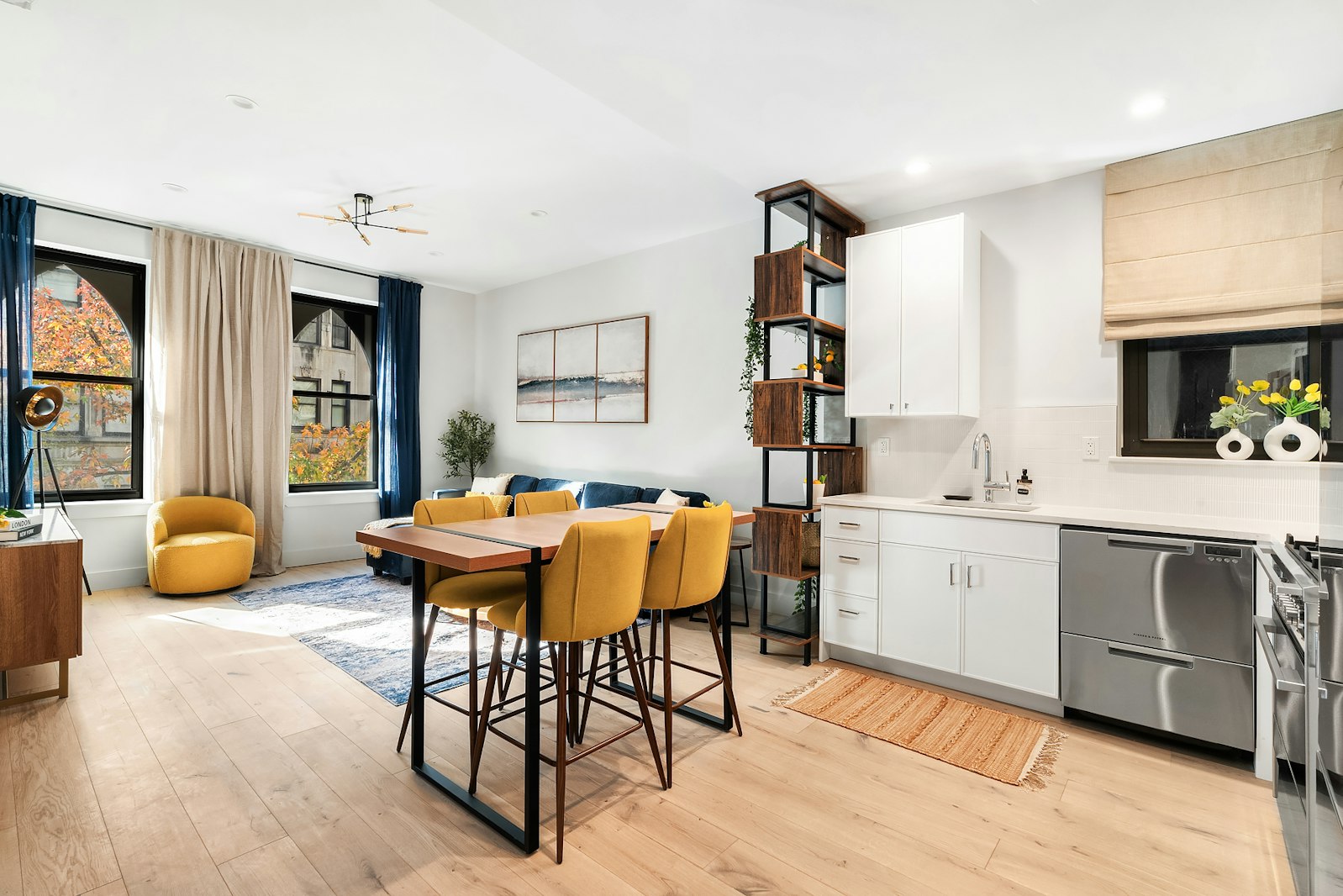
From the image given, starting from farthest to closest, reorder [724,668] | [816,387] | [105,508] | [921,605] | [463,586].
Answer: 1. [105,508]
2. [816,387]
3. [921,605]
4. [724,668]
5. [463,586]

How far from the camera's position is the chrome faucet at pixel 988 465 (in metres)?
3.38

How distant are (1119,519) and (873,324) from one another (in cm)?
154

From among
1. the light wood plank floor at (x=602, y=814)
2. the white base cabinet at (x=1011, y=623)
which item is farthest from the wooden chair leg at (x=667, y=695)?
the white base cabinet at (x=1011, y=623)

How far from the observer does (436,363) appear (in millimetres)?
6895

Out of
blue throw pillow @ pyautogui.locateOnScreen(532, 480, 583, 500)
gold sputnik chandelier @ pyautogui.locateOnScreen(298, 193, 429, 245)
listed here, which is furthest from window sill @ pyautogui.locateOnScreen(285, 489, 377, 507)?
gold sputnik chandelier @ pyautogui.locateOnScreen(298, 193, 429, 245)

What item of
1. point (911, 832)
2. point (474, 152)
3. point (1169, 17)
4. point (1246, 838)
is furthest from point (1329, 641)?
point (474, 152)

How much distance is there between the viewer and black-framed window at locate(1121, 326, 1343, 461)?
2.85 metres

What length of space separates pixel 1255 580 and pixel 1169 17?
2.01 metres

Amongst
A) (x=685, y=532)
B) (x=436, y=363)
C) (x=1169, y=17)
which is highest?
(x=1169, y=17)

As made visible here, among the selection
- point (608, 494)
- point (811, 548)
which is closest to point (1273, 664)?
point (811, 548)

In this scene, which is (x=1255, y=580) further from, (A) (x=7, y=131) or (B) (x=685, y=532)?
(A) (x=7, y=131)

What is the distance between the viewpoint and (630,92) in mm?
2684

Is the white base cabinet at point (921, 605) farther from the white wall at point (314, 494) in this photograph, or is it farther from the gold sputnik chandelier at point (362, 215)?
the white wall at point (314, 494)

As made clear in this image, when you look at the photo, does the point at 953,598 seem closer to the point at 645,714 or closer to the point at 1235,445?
the point at 1235,445
